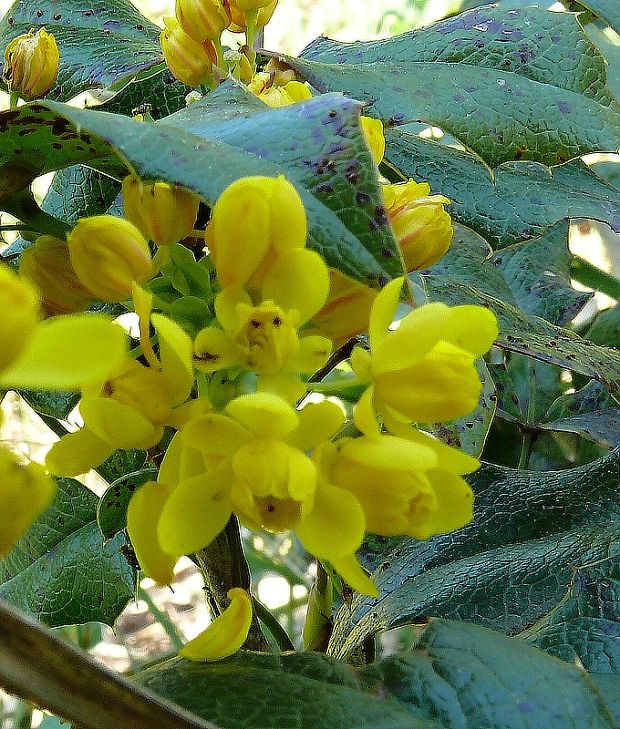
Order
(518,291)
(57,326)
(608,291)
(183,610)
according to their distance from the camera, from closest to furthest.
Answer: (57,326) < (518,291) < (608,291) < (183,610)

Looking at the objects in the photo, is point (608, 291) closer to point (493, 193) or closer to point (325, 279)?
point (493, 193)

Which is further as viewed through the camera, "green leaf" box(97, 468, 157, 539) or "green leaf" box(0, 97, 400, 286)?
"green leaf" box(97, 468, 157, 539)

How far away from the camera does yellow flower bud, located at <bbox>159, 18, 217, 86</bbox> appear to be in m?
0.37

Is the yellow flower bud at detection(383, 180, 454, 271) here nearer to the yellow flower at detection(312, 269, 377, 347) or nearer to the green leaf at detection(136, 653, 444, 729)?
the yellow flower at detection(312, 269, 377, 347)

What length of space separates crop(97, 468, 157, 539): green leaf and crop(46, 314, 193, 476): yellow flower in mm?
95

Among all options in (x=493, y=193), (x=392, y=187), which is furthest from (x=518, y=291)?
(x=392, y=187)

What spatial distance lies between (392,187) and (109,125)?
0.12 meters

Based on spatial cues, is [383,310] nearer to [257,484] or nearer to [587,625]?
[257,484]

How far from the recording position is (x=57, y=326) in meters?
0.17

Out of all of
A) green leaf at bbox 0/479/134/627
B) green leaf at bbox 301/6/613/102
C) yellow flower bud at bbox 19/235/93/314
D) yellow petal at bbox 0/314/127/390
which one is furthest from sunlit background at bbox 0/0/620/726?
yellow petal at bbox 0/314/127/390

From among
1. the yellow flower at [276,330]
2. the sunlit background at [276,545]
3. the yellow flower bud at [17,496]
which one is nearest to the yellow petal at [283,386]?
the yellow flower at [276,330]

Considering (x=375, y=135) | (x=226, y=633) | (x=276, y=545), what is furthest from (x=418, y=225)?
(x=276, y=545)

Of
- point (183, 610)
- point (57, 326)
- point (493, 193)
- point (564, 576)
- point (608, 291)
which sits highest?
point (57, 326)

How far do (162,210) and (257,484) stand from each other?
3.7 inches
